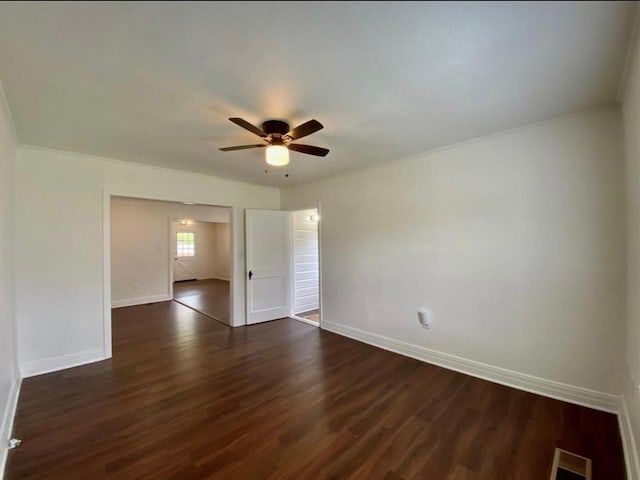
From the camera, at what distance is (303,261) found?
571 cm

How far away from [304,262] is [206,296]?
338 centimetres

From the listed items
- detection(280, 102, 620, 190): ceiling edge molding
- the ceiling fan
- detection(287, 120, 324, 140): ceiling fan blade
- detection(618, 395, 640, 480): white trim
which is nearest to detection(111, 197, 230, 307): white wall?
detection(280, 102, 620, 190): ceiling edge molding

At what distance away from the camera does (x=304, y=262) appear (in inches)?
226

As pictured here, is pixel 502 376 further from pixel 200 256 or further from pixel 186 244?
pixel 186 244

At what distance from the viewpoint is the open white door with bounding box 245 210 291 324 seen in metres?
4.83

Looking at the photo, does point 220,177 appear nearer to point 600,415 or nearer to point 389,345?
point 389,345


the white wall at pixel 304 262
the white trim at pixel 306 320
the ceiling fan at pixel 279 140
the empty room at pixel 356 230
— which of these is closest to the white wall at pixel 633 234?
the empty room at pixel 356 230

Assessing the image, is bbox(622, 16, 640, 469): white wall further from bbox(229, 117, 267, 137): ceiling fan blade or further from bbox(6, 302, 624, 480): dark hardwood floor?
bbox(229, 117, 267, 137): ceiling fan blade

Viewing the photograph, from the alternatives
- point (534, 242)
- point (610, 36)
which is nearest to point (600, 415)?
point (534, 242)

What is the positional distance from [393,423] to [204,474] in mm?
1385


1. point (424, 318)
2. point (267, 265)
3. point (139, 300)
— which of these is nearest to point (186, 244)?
point (139, 300)

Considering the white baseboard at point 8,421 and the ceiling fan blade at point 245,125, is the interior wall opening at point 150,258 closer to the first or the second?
the white baseboard at point 8,421

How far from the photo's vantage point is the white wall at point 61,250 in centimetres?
302

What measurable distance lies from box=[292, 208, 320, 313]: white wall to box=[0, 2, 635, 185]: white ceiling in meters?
3.04
